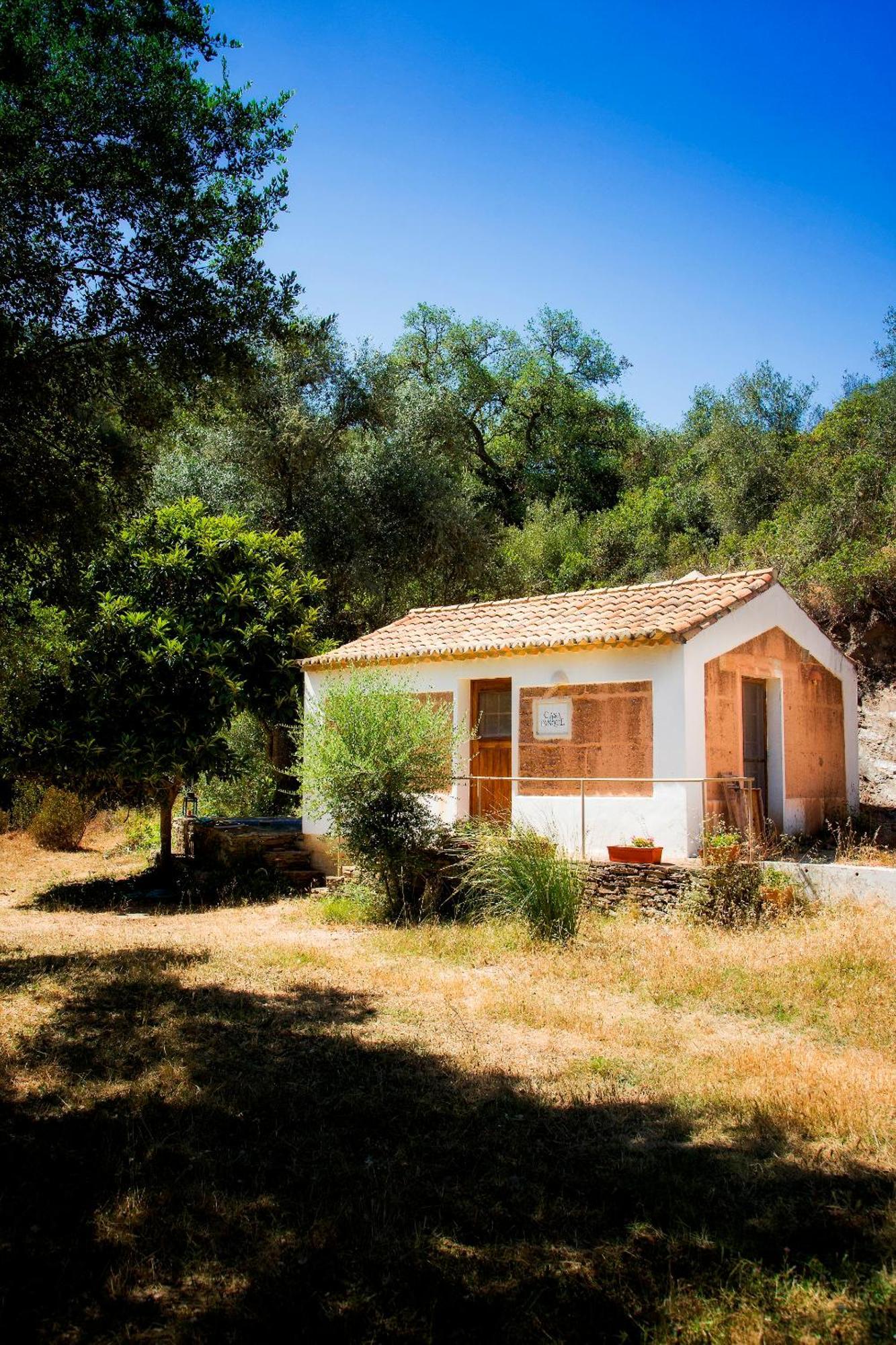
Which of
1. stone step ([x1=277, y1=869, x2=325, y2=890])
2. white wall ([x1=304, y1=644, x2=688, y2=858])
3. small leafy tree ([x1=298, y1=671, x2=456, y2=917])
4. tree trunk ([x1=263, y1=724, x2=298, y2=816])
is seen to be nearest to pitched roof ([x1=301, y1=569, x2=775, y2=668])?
white wall ([x1=304, y1=644, x2=688, y2=858])

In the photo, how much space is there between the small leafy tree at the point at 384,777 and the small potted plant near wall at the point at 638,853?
89.6 inches

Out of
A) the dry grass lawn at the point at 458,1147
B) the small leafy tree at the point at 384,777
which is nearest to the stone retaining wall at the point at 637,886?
the dry grass lawn at the point at 458,1147

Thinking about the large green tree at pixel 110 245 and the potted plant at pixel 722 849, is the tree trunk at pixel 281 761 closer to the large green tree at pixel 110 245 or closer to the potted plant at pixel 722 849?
the potted plant at pixel 722 849

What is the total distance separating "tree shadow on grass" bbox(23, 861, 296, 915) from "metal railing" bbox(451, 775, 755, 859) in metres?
3.78

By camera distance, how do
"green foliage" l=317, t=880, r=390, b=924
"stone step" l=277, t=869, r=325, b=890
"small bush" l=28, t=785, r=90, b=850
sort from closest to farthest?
1. "green foliage" l=317, t=880, r=390, b=924
2. "stone step" l=277, t=869, r=325, b=890
3. "small bush" l=28, t=785, r=90, b=850

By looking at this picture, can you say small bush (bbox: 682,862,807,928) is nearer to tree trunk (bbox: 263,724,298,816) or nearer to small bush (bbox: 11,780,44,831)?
tree trunk (bbox: 263,724,298,816)

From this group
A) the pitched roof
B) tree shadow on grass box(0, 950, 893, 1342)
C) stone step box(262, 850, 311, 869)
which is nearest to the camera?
tree shadow on grass box(0, 950, 893, 1342)

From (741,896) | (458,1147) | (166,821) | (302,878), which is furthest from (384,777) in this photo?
(458,1147)

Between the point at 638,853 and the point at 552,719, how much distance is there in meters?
2.57

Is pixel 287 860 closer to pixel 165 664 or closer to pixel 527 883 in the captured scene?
pixel 165 664

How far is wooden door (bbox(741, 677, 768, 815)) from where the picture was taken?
495 inches

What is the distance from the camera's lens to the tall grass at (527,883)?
9.34 m

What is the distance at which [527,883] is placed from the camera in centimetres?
970

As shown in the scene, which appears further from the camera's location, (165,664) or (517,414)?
(517,414)
